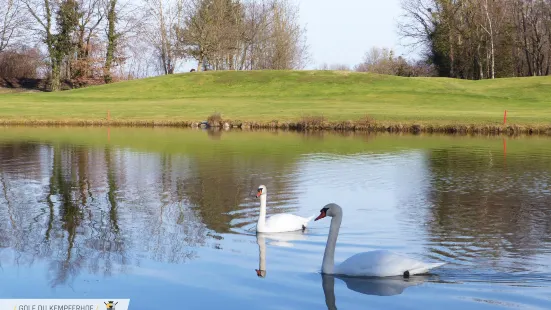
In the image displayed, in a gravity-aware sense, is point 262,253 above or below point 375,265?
below

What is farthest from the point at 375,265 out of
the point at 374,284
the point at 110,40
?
the point at 110,40

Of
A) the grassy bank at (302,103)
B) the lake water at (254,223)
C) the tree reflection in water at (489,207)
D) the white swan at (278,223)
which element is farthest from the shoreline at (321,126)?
the white swan at (278,223)

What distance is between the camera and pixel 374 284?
32.3 feet

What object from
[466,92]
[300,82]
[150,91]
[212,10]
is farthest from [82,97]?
[466,92]

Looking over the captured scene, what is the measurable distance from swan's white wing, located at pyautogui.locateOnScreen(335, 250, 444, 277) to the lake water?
0.49ft

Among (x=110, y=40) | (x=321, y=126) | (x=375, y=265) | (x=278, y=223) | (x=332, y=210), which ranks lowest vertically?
(x=375, y=265)

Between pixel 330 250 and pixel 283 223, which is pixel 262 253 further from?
pixel 330 250

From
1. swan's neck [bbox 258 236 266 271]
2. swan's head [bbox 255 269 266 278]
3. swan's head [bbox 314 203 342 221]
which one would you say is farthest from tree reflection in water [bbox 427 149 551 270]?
swan's head [bbox 255 269 266 278]

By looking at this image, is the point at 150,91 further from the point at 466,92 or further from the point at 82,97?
the point at 466,92

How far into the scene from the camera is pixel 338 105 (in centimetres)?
5169

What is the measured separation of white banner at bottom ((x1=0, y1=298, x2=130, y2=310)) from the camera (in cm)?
842

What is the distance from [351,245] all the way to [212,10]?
6916 cm

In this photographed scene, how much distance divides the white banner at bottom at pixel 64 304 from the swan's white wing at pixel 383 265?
3.02 meters

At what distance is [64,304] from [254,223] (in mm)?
Result: 5867
